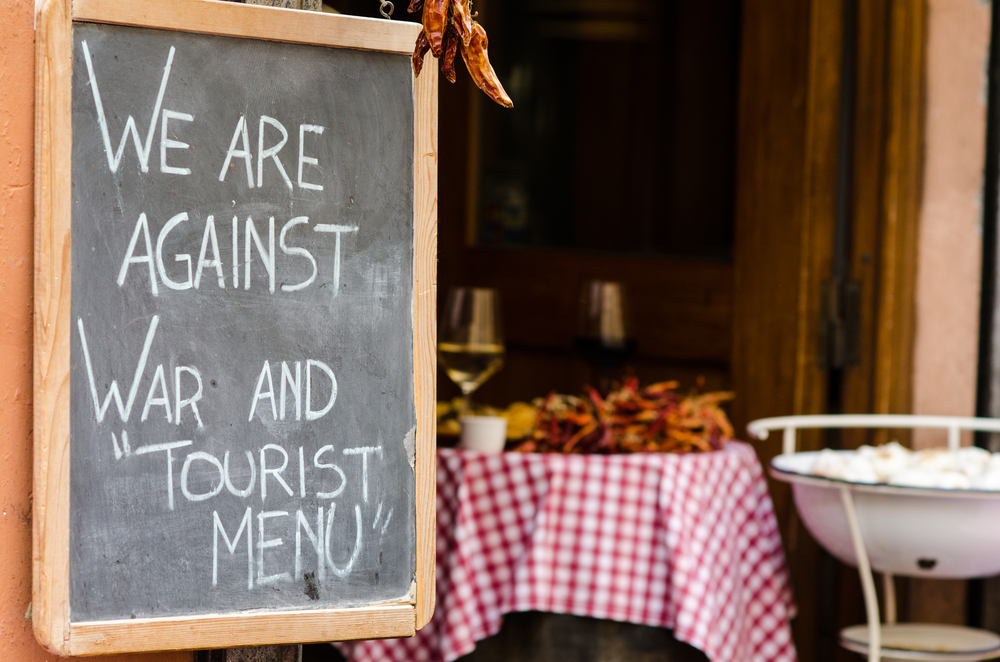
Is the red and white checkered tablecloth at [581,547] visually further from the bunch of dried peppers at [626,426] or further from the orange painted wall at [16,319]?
the orange painted wall at [16,319]

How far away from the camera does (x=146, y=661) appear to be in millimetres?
1298

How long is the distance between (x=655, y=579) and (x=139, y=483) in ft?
3.61

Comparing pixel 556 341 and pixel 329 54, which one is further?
pixel 556 341

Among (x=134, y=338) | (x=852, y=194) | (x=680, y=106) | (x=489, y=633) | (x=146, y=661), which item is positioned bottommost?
(x=489, y=633)

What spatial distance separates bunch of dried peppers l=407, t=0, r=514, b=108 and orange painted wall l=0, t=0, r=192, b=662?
43 cm

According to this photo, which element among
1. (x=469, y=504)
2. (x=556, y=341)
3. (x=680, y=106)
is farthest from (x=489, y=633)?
(x=680, y=106)

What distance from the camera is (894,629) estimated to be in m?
2.36

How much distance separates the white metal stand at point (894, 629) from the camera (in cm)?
214

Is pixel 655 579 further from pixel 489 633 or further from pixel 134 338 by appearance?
pixel 134 338

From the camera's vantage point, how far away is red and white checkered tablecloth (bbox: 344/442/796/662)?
2016 mm

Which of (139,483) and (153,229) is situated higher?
(153,229)

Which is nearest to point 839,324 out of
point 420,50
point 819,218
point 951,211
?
point 819,218

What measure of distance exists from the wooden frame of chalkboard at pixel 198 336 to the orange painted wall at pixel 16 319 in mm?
50

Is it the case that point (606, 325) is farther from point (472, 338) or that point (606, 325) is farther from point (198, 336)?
point (198, 336)
